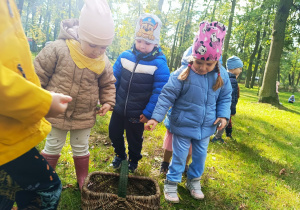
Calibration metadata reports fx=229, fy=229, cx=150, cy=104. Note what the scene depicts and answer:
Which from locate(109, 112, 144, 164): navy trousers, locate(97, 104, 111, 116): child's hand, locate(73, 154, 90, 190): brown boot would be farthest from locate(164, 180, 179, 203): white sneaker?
locate(97, 104, 111, 116): child's hand

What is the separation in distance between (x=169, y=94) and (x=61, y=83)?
1.17 metres

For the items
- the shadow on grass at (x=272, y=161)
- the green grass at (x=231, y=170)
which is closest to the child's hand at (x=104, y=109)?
the green grass at (x=231, y=170)

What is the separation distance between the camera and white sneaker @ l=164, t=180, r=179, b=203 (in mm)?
2732

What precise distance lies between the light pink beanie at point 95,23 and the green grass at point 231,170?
5.64ft

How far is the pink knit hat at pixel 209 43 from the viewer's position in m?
2.49

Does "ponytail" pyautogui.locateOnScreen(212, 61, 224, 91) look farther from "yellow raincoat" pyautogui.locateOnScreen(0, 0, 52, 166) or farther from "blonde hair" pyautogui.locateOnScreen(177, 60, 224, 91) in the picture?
"yellow raincoat" pyautogui.locateOnScreen(0, 0, 52, 166)

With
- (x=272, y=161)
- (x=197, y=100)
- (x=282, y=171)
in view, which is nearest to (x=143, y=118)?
(x=197, y=100)

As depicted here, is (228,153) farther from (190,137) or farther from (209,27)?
(209,27)

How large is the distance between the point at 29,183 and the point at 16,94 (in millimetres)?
665

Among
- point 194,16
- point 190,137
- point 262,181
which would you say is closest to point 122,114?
point 190,137

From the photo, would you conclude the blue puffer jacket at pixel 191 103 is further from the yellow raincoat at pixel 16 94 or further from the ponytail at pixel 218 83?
the yellow raincoat at pixel 16 94

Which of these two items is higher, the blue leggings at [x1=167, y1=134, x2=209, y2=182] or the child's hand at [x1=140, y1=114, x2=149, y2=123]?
the child's hand at [x1=140, y1=114, x2=149, y2=123]

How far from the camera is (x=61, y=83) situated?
2.19 meters

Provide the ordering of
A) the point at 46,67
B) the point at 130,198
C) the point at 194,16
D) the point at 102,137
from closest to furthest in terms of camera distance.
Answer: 1. the point at 130,198
2. the point at 46,67
3. the point at 102,137
4. the point at 194,16
